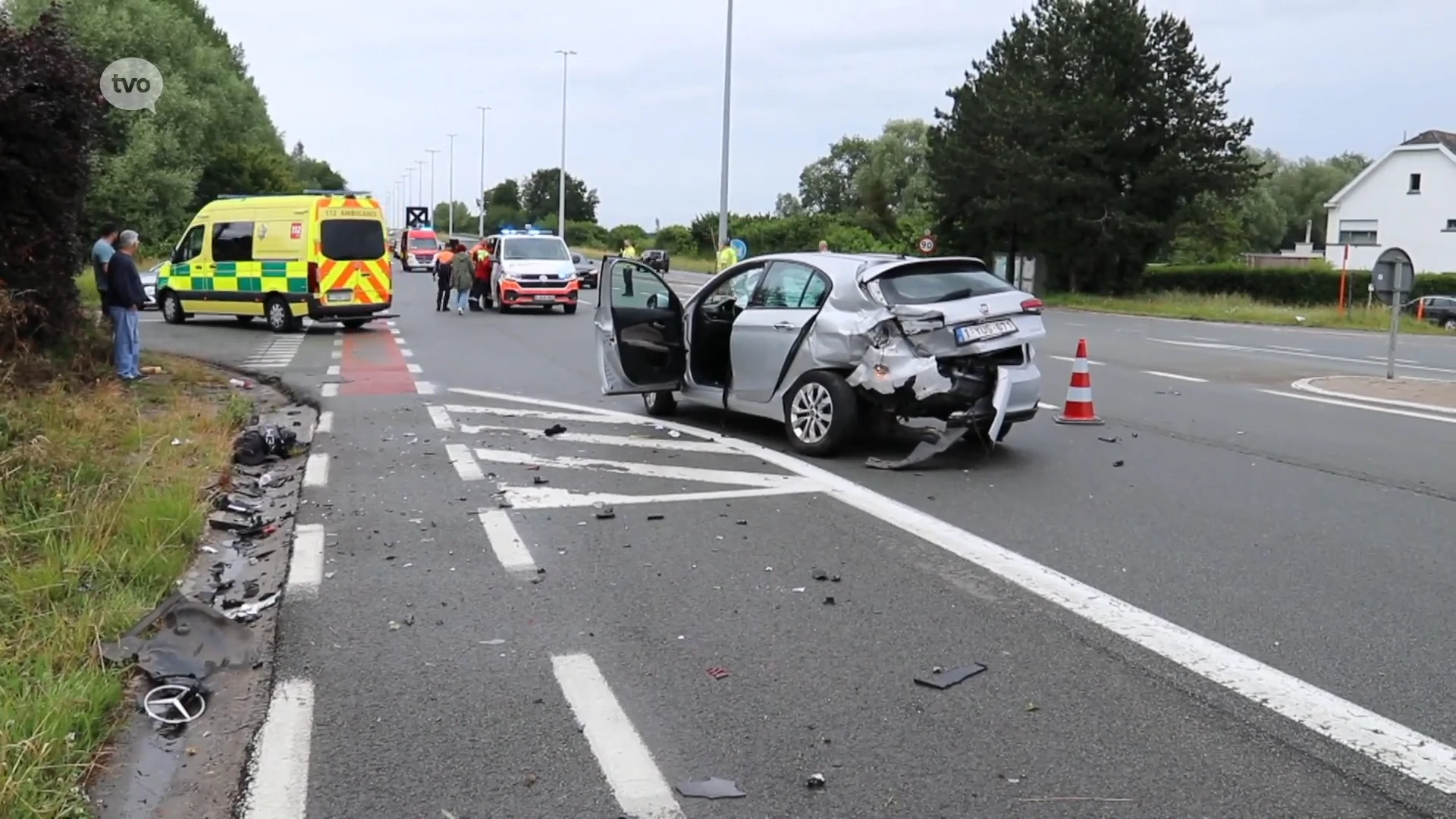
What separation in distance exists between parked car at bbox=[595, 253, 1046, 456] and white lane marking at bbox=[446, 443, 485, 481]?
2.30 metres

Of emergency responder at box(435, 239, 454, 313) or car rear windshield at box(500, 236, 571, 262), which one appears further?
car rear windshield at box(500, 236, 571, 262)

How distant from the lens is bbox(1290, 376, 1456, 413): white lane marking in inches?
537

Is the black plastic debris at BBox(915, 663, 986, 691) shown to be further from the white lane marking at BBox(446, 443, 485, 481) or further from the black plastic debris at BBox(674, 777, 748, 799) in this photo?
the white lane marking at BBox(446, 443, 485, 481)

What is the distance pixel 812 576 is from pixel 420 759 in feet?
8.80

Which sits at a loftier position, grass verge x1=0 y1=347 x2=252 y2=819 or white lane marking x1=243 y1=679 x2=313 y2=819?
grass verge x1=0 y1=347 x2=252 y2=819

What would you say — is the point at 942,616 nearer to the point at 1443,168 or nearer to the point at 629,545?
the point at 629,545

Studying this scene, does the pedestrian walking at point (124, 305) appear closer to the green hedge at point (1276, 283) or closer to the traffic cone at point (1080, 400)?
the traffic cone at point (1080, 400)

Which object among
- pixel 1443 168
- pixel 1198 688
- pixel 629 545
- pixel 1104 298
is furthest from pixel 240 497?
pixel 1443 168

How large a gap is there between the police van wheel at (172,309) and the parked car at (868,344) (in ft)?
54.6

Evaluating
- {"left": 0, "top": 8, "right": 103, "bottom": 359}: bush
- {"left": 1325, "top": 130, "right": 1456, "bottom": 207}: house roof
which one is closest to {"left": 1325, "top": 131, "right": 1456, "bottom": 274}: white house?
{"left": 1325, "top": 130, "right": 1456, "bottom": 207}: house roof

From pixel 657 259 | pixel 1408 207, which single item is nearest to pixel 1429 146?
pixel 1408 207

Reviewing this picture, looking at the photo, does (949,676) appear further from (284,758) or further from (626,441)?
(626,441)

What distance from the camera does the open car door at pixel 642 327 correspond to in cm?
1151

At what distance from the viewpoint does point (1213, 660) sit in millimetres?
5102
